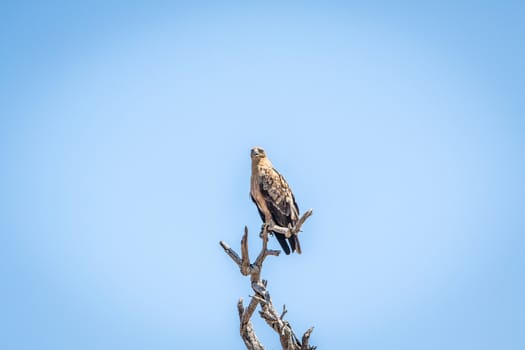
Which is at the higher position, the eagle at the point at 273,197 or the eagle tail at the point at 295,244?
the eagle at the point at 273,197

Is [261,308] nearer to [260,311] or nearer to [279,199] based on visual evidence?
[260,311]

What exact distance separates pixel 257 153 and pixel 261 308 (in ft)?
9.17

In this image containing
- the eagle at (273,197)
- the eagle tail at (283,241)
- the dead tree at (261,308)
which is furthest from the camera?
the eagle at (273,197)

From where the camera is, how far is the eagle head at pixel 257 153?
1165 cm

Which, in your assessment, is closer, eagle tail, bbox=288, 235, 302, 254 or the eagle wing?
eagle tail, bbox=288, 235, 302, 254

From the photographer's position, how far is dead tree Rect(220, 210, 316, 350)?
9938 millimetres

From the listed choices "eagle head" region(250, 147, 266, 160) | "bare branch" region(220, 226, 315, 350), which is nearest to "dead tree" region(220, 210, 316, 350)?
"bare branch" region(220, 226, 315, 350)

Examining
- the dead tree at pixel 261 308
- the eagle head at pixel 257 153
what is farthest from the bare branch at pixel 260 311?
the eagle head at pixel 257 153

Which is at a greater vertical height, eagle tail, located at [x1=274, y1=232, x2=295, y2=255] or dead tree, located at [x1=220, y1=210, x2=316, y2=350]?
eagle tail, located at [x1=274, y1=232, x2=295, y2=255]

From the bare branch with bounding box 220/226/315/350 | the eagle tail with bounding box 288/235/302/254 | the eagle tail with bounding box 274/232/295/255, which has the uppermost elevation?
the eagle tail with bounding box 274/232/295/255

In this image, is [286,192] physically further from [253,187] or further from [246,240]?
[246,240]

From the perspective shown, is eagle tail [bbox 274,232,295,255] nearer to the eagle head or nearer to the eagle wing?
the eagle wing

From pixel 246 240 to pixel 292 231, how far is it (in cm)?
84

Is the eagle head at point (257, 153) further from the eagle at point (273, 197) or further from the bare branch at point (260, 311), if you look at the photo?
the bare branch at point (260, 311)
